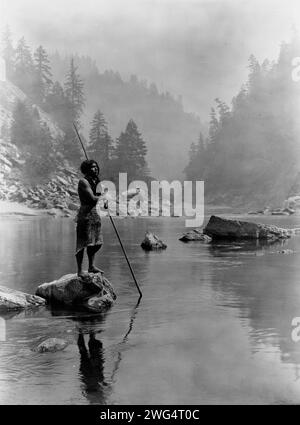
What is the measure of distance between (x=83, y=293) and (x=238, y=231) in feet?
70.3

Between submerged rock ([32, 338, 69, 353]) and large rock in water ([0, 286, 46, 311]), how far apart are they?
396 cm

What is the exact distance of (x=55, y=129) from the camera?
10594cm

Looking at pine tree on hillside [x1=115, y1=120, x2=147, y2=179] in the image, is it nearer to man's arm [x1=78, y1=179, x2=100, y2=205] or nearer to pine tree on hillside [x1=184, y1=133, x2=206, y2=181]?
pine tree on hillside [x1=184, y1=133, x2=206, y2=181]

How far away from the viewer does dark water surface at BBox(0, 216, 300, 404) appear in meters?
7.48

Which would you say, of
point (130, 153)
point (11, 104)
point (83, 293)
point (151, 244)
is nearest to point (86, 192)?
point (83, 293)

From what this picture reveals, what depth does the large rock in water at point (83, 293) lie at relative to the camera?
13.3 metres

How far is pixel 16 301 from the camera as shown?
533 inches

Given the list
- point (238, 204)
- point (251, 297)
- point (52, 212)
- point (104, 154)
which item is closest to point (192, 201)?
point (238, 204)

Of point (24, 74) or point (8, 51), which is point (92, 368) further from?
point (24, 74)

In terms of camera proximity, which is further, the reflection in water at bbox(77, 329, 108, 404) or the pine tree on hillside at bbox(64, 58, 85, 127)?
the pine tree on hillside at bbox(64, 58, 85, 127)

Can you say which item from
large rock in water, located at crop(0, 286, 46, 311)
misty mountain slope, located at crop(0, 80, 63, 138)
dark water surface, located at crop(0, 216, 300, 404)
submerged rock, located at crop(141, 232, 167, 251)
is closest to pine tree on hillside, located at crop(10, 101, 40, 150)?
misty mountain slope, located at crop(0, 80, 63, 138)

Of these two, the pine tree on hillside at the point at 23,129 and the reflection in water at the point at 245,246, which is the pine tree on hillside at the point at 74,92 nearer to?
the pine tree on hillside at the point at 23,129

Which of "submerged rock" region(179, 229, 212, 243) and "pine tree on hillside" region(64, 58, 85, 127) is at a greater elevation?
"pine tree on hillside" region(64, 58, 85, 127)

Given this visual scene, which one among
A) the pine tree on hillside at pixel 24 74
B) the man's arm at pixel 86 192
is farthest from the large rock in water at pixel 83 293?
the pine tree on hillside at pixel 24 74
